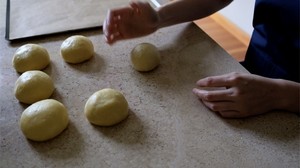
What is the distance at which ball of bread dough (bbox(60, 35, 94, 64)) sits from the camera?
0.85 metres

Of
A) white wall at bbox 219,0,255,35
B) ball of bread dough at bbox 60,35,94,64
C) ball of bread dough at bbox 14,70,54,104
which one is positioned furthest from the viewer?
white wall at bbox 219,0,255,35

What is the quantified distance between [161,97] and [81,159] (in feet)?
0.79

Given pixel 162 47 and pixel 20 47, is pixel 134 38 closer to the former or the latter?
pixel 162 47

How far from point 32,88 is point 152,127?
0.29 metres

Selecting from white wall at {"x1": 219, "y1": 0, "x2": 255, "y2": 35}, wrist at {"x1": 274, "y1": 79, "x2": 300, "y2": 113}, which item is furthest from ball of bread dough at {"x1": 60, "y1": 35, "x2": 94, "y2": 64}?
white wall at {"x1": 219, "y1": 0, "x2": 255, "y2": 35}

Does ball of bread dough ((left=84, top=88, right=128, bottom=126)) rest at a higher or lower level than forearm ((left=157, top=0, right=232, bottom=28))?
lower

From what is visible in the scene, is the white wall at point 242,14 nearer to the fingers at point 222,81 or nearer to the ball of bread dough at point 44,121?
the fingers at point 222,81

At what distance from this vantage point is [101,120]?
2.30 ft

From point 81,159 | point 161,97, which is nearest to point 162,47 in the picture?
point 161,97

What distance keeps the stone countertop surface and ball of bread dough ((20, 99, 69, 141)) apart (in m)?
0.02

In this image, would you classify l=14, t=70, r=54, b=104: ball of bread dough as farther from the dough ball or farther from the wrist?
the wrist

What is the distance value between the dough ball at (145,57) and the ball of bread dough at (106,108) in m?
0.13

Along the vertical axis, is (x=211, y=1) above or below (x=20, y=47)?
above

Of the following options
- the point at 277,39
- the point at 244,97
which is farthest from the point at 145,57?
the point at 277,39
